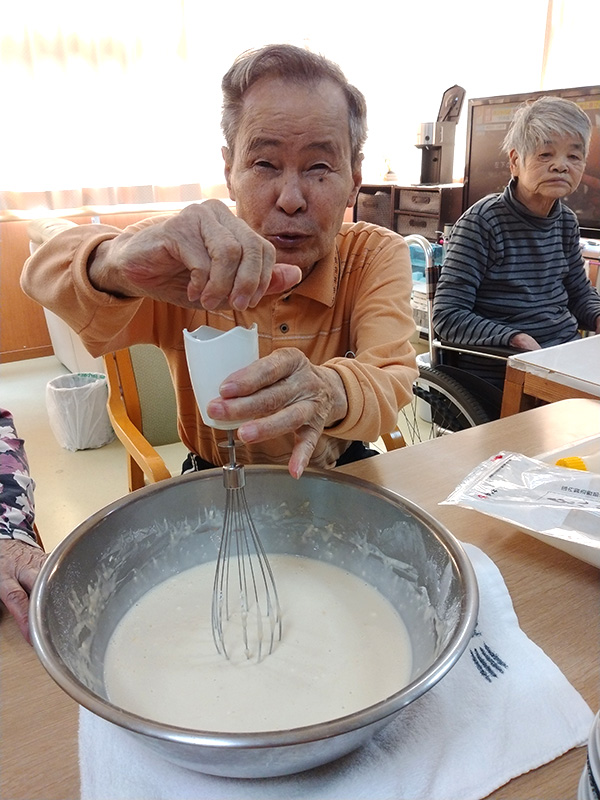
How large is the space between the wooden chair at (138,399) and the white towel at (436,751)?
87 cm

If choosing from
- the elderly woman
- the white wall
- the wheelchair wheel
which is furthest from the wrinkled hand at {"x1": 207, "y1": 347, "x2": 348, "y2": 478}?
the white wall

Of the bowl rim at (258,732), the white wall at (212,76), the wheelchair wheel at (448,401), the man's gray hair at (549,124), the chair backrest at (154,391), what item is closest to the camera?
the bowl rim at (258,732)

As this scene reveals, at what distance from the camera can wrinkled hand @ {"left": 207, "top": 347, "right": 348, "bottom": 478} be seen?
2.09 ft

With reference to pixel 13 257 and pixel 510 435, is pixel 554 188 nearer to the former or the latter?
pixel 510 435

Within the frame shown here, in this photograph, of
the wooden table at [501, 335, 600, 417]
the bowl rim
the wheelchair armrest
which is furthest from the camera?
the wheelchair armrest

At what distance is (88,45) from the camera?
3.28m

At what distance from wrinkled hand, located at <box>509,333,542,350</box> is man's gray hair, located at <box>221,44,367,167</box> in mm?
971

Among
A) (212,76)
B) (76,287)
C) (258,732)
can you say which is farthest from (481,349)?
(212,76)

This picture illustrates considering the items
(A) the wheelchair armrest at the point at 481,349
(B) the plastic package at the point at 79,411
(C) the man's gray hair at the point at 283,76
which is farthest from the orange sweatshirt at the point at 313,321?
(B) the plastic package at the point at 79,411

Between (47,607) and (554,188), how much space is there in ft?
6.53

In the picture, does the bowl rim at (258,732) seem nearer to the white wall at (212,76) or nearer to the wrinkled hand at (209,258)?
the wrinkled hand at (209,258)

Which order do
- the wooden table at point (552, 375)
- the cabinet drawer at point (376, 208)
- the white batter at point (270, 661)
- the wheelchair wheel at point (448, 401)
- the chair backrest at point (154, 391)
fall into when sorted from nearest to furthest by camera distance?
the white batter at point (270, 661)
the wooden table at point (552, 375)
the chair backrest at point (154, 391)
the wheelchair wheel at point (448, 401)
the cabinet drawer at point (376, 208)

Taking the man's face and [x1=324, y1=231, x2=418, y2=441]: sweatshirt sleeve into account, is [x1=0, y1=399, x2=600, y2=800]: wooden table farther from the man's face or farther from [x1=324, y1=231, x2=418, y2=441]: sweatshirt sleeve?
the man's face

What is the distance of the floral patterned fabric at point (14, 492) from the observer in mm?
790
